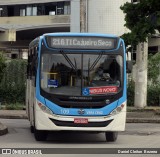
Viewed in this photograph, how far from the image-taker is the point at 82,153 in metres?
11.6

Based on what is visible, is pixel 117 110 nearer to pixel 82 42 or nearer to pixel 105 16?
pixel 82 42

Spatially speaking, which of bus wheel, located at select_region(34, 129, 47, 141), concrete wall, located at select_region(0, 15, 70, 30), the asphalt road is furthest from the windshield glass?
concrete wall, located at select_region(0, 15, 70, 30)

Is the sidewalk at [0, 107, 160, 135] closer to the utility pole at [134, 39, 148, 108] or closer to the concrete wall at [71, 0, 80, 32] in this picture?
the utility pole at [134, 39, 148, 108]

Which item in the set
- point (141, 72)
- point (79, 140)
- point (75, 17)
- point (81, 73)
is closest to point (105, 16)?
point (75, 17)

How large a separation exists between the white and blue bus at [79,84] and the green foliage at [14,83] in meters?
17.6

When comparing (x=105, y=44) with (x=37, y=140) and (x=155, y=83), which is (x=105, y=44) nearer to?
(x=37, y=140)

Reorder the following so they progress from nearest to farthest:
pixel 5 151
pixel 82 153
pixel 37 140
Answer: pixel 5 151 → pixel 82 153 → pixel 37 140

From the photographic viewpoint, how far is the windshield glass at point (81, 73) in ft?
46.4

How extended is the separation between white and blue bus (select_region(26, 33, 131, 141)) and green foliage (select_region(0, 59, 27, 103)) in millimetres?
17588

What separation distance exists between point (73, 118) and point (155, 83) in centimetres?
1791

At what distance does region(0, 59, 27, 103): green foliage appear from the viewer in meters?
32.1

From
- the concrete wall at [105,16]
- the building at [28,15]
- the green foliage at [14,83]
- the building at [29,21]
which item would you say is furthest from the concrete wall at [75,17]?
the building at [28,15]

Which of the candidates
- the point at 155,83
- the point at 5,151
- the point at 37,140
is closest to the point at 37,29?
the point at 155,83

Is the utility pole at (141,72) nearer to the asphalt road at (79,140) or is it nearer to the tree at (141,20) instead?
the tree at (141,20)
